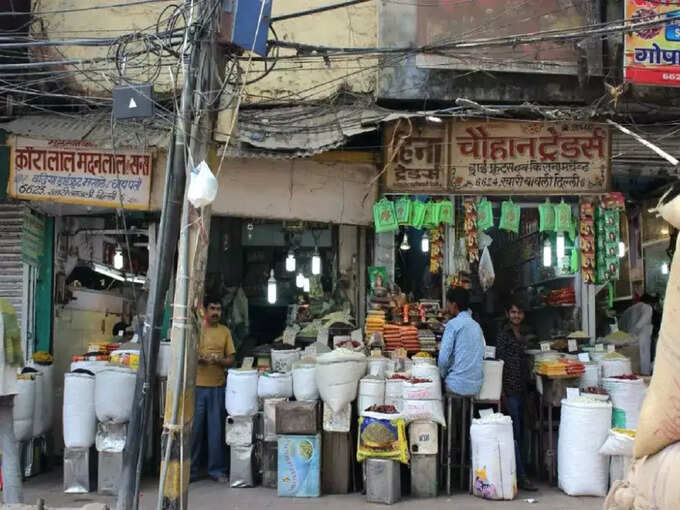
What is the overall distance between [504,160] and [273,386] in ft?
13.3

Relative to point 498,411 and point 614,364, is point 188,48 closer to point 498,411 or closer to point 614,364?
point 498,411

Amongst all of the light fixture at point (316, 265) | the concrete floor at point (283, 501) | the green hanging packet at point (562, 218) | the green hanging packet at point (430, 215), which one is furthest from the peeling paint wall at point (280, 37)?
the concrete floor at point (283, 501)

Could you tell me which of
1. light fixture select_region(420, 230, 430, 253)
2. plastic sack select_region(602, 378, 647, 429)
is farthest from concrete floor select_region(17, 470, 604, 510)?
light fixture select_region(420, 230, 430, 253)

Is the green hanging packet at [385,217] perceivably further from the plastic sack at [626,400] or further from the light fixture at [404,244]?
the plastic sack at [626,400]

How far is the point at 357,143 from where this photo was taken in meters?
10.6

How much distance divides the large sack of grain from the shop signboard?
19.9 ft

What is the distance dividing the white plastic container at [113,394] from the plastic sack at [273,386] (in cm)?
137

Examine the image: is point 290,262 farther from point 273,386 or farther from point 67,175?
point 67,175

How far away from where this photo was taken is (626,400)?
858cm

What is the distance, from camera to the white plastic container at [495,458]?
7938 millimetres

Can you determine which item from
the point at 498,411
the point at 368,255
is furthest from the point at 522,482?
the point at 368,255

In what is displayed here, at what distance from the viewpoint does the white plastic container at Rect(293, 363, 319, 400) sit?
8438 mm

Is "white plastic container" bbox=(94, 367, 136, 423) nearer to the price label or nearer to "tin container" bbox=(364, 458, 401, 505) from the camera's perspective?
"tin container" bbox=(364, 458, 401, 505)

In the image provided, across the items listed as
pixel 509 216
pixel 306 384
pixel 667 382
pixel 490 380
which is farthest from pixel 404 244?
pixel 667 382
